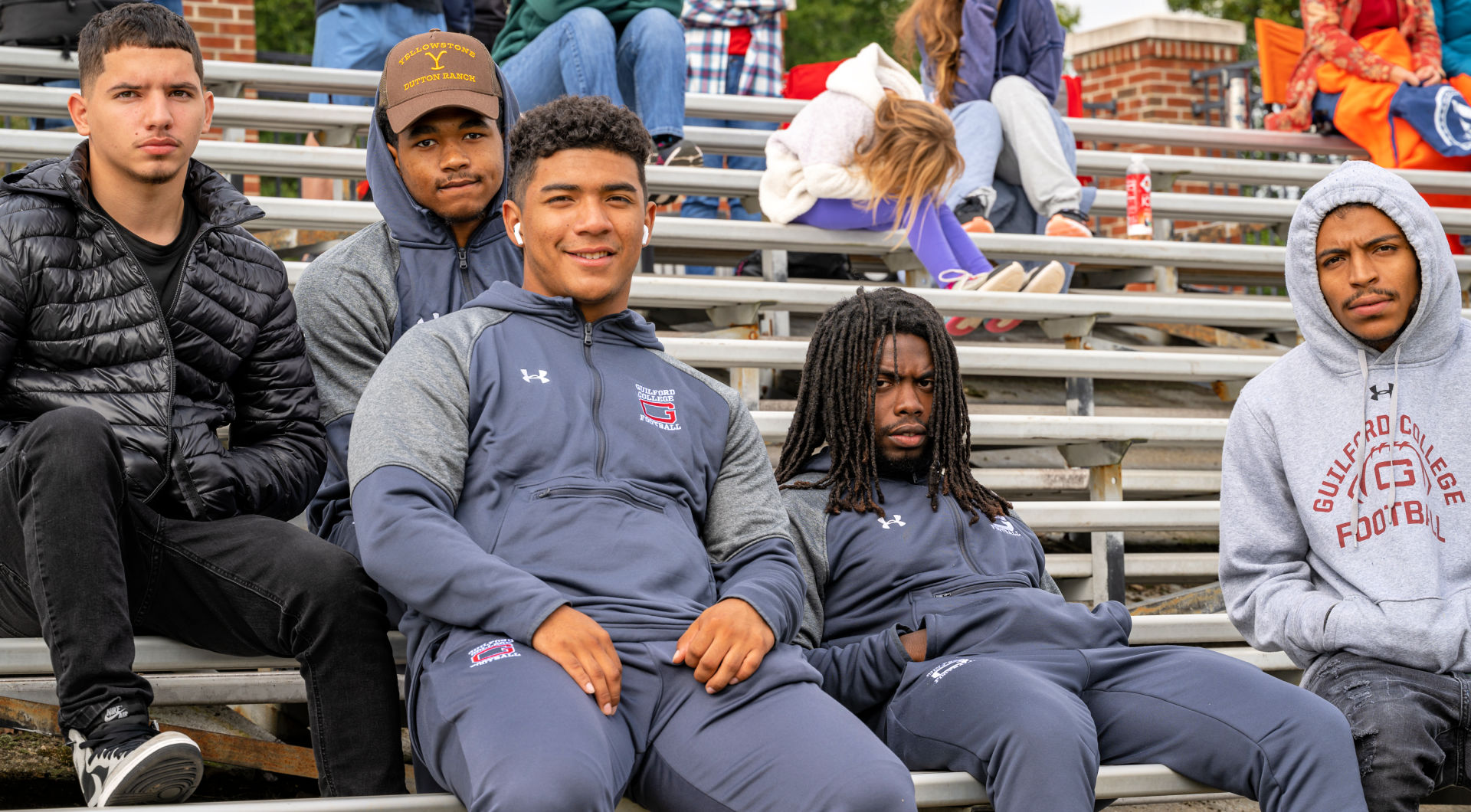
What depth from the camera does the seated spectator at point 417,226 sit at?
7.92 feet

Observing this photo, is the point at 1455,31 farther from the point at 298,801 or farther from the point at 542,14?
the point at 298,801

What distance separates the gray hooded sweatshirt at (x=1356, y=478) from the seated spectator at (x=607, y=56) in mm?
1994

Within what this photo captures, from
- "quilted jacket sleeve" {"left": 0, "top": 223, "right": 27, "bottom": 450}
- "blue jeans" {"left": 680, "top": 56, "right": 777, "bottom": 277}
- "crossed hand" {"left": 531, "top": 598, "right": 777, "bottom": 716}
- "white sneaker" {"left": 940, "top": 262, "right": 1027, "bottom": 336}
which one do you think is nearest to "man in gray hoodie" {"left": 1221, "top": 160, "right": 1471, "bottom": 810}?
"crossed hand" {"left": 531, "top": 598, "right": 777, "bottom": 716}

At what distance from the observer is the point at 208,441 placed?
2.16m

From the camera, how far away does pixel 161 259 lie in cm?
224

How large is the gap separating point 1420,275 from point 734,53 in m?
3.52

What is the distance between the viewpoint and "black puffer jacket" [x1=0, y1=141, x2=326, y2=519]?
2.09 meters

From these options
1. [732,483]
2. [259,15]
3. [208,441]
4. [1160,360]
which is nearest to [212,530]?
[208,441]

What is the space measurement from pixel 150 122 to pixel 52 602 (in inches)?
31.9

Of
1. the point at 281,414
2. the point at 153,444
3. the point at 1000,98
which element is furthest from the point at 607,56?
the point at 153,444

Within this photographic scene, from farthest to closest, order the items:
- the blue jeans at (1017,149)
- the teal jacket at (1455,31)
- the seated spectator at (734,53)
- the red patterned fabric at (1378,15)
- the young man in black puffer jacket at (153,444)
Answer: the teal jacket at (1455,31) < the red patterned fabric at (1378,15) < the seated spectator at (734,53) < the blue jeans at (1017,149) < the young man in black puffer jacket at (153,444)

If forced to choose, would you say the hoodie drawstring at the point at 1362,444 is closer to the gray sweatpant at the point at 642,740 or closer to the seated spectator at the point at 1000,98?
the gray sweatpant at the point at 642,740

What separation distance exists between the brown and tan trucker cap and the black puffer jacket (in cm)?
40

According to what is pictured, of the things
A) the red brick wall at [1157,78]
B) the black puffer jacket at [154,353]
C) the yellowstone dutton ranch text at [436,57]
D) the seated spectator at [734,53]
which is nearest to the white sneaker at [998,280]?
the seated spectator at [734,53]
